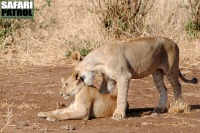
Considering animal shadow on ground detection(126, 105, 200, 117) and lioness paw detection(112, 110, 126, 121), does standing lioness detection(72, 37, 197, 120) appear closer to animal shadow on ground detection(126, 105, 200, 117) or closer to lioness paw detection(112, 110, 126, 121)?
lioness paw detection(112, 110, 126, 121)

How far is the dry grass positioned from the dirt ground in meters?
0.82

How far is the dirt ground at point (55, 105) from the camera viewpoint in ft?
25.0

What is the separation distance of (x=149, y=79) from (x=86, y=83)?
11.8 feet

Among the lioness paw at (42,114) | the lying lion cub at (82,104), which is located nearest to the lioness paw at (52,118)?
the lying lion cub at (82,104)

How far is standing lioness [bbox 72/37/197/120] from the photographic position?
26.9 ft

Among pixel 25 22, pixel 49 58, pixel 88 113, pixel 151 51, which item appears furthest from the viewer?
pixel 25 22

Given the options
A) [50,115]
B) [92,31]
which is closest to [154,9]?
[92,31]

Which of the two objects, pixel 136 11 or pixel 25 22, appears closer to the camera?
pixel 136 11

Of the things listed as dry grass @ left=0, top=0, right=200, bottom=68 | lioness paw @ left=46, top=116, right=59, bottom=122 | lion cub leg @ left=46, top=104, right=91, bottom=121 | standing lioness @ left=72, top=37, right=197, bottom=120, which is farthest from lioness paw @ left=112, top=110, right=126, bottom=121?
dry grass @ left=0, top=0, right=200, bottom=68

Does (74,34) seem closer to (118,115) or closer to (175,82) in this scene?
(175,82)

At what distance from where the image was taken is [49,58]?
43.8 ft

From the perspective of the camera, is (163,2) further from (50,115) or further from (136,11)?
(50,115)

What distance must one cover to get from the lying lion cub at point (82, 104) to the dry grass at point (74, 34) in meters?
4.75

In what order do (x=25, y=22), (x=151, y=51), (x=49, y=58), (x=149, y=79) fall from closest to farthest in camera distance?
(x=151, y=51) < (x=149, y=79) < (x=49, y=58) < (x=25, y=22)
